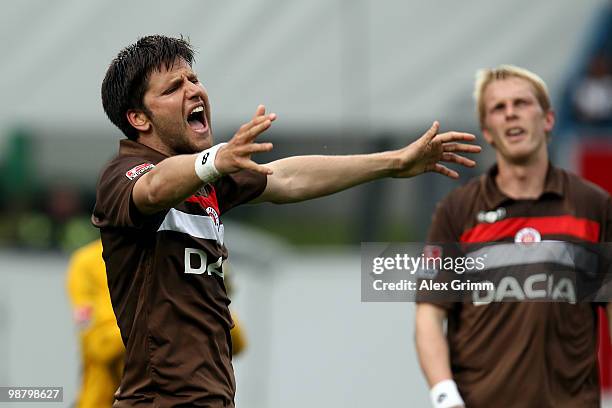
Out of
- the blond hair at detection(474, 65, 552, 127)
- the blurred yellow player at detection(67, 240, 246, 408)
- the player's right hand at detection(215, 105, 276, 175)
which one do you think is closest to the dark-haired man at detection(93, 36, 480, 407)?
the player's right hand at detection(215, 105, 276, 175)

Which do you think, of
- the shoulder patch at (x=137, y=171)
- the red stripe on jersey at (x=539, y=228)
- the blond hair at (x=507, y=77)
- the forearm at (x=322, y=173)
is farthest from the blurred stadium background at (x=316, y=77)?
the shoulder patch at (x=137, y=171)

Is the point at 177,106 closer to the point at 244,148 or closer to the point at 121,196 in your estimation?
the point at 121,196

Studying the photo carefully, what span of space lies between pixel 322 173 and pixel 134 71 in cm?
78

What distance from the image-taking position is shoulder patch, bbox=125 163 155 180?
444 centimetres

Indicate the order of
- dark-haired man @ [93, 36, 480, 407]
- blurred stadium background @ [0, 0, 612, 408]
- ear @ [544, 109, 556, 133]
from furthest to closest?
blurred stadium background @ [0, 0, 612, 408] → ear @ [544, 109, 556, 133] → dark-haired man @ [93, 36, 480, 407]

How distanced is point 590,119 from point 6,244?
19.0ft

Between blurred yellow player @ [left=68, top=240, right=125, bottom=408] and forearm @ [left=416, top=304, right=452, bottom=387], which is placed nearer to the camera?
forearm @ [left=416, top=304, right=452, bottom=387]

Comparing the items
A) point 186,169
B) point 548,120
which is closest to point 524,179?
point 548,120

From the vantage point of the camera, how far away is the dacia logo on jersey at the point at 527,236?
18.8 feet

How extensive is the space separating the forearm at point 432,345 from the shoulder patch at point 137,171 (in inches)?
70.9

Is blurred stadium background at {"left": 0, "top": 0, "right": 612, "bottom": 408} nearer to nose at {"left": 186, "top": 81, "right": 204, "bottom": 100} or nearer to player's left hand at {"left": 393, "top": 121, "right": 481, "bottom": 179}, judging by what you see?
player's left hand at {"left": 393, "top": 121, "right": 481, "bottom": 179}

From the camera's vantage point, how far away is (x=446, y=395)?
18.6ft

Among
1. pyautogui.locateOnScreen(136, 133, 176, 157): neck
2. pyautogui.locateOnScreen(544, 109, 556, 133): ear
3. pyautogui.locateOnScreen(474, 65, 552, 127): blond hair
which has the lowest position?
pyautogui.locateOnScreen(136, 133, 176, 157): neck

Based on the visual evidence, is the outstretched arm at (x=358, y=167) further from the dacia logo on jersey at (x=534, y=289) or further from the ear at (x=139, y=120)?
the dacia logo on jersey at (x=534, y=289)
